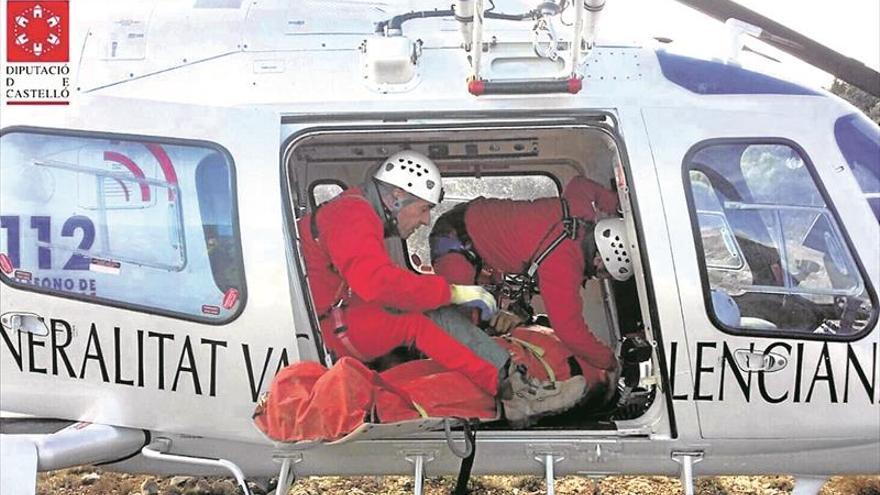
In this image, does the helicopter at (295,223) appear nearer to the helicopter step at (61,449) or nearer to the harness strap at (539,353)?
the helicopter step at (61,449)

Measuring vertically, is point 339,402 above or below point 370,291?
below

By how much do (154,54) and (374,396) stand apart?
1.76 m

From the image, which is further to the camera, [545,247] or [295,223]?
[545,247]

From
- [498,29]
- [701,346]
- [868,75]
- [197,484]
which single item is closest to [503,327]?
[701,346]

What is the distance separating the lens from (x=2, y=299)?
373 cm

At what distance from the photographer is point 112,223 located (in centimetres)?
373

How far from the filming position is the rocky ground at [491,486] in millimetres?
6934

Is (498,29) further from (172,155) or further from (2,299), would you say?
(2,299)

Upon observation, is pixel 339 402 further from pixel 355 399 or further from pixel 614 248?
pixel 614 248

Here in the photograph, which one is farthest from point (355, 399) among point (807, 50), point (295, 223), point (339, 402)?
point (807, 50)

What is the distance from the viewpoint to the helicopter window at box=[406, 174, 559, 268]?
546 centimetres

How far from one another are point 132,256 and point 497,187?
247 cm

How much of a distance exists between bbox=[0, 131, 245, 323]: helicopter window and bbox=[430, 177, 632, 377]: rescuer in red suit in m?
1.76

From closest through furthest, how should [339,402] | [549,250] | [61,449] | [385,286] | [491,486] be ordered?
[339,402] < [61,449] < [385,286] < [549,250] < [491,486]
